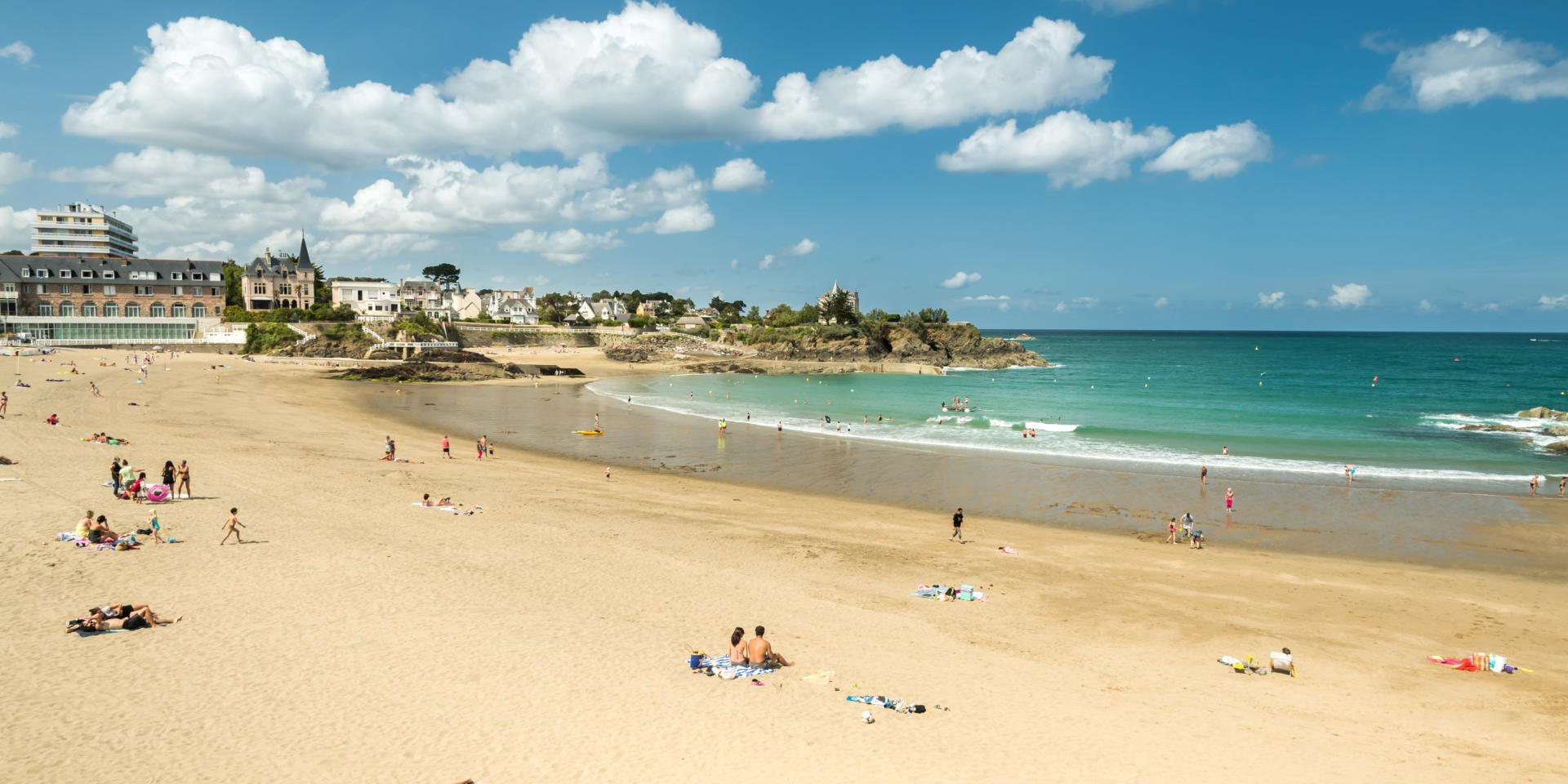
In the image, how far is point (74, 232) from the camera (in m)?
98.3

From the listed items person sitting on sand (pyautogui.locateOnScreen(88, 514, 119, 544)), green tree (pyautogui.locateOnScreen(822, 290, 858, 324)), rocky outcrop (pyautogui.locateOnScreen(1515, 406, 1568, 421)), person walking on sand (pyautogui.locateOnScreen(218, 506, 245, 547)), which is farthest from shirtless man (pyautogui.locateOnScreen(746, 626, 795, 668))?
green tree (pyautogui.locateOnScreen(822, 290, 858, 324))

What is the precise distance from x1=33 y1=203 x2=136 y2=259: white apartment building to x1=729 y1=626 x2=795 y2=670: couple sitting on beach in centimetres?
12481

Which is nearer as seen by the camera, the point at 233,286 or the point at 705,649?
the point at 705,649

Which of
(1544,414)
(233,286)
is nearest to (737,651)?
(1544,414)

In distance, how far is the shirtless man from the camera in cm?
1084

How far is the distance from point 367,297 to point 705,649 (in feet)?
377

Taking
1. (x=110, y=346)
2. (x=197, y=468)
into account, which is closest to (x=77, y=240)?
(x=110, y=346)

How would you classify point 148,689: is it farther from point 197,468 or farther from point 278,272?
point 278,272

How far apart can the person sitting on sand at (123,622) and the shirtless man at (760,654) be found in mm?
8870

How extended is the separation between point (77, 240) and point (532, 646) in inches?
5048

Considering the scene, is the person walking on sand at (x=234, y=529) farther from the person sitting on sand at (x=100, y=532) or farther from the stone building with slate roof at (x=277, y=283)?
the stone building with slate roof at (x=277, y=283)

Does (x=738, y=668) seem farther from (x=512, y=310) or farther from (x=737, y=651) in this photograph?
(x=512, y=310)

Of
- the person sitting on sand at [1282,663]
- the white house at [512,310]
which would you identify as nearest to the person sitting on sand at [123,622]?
the person sitting on sand at [1282,663]

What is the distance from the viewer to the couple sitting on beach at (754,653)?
10.9 meters
